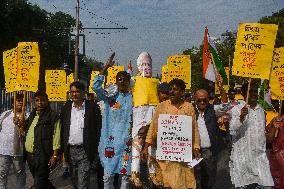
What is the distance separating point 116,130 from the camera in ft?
19.6

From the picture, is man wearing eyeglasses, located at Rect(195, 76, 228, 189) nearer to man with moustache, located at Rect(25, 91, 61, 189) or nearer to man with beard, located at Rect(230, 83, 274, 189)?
man with beard, located at Rect(230, 83, 274, 189)

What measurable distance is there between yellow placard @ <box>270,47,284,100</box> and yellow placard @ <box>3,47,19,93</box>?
411cm

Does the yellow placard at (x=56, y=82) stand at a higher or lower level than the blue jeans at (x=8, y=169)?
higher

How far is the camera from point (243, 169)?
5590 mm

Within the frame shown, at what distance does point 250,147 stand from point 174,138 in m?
0.94

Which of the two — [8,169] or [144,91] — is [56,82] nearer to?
[8,169]

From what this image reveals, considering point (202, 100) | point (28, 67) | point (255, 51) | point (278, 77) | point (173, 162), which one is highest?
point (255, 51)

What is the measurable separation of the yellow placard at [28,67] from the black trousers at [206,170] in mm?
2875

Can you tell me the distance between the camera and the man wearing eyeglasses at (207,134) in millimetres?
6508

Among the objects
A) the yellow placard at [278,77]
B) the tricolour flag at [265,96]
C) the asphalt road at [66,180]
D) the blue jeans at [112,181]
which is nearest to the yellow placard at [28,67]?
A: the asphalt road at [66,180]

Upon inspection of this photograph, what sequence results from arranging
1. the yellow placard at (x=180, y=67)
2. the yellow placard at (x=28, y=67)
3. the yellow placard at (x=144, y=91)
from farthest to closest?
the yellow placard at (x=180, y=67) < the yellow placard at (x=28, y=67) < the yellow placard at (x=144, y=91)

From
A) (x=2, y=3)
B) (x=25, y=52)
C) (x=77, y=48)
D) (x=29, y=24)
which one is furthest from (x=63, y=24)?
(x=25, y=52)

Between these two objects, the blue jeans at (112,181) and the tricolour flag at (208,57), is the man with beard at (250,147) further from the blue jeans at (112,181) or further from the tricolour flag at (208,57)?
the tricolour flag at (208,57)

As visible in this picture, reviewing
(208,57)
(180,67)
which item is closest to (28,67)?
(208,57)
